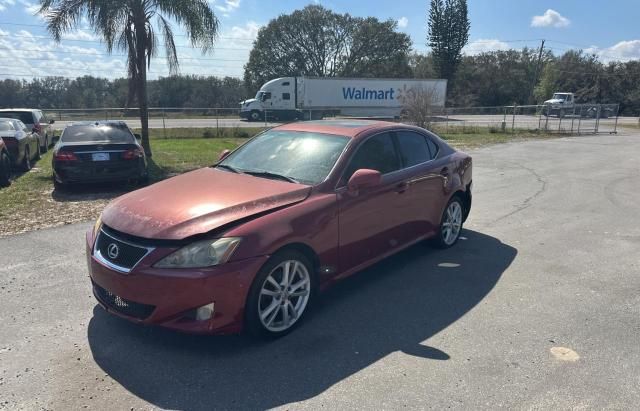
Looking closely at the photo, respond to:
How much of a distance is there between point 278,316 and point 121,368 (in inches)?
46.3

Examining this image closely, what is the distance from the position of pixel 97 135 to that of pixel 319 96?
105 feet

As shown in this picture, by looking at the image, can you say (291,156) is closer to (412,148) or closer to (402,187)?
(402,187)

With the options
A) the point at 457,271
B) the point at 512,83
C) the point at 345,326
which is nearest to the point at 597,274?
the point at 457,271

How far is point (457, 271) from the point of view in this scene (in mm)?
5293

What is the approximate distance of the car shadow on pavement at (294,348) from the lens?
312 cm

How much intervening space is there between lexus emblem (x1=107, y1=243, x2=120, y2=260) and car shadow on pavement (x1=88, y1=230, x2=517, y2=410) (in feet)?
2.19

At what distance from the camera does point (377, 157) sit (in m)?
4.87

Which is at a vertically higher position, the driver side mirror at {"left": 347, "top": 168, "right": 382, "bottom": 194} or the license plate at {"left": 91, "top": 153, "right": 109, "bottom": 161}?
the driver side mirror at {"left": 347, "top": 168, "right": 382, "bottom": 194}

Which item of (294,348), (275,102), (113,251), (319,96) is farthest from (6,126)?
(319,96)

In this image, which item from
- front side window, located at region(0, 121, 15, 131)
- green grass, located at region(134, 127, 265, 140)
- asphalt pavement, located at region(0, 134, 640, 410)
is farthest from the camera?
green grass, located at region(134, 127, 265, 140)

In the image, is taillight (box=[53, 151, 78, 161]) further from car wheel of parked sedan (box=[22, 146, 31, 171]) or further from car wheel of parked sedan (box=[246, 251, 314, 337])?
car wheel of parked sedan (box=[246, 251, 314, 337])

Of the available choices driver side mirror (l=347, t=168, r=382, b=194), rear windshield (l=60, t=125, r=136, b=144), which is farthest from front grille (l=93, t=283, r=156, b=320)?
rear windshield (l=60, t=125, r=136, b=144)

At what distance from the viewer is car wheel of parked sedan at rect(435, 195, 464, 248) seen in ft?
19.3

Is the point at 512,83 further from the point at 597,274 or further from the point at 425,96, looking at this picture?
the point at 597,274
